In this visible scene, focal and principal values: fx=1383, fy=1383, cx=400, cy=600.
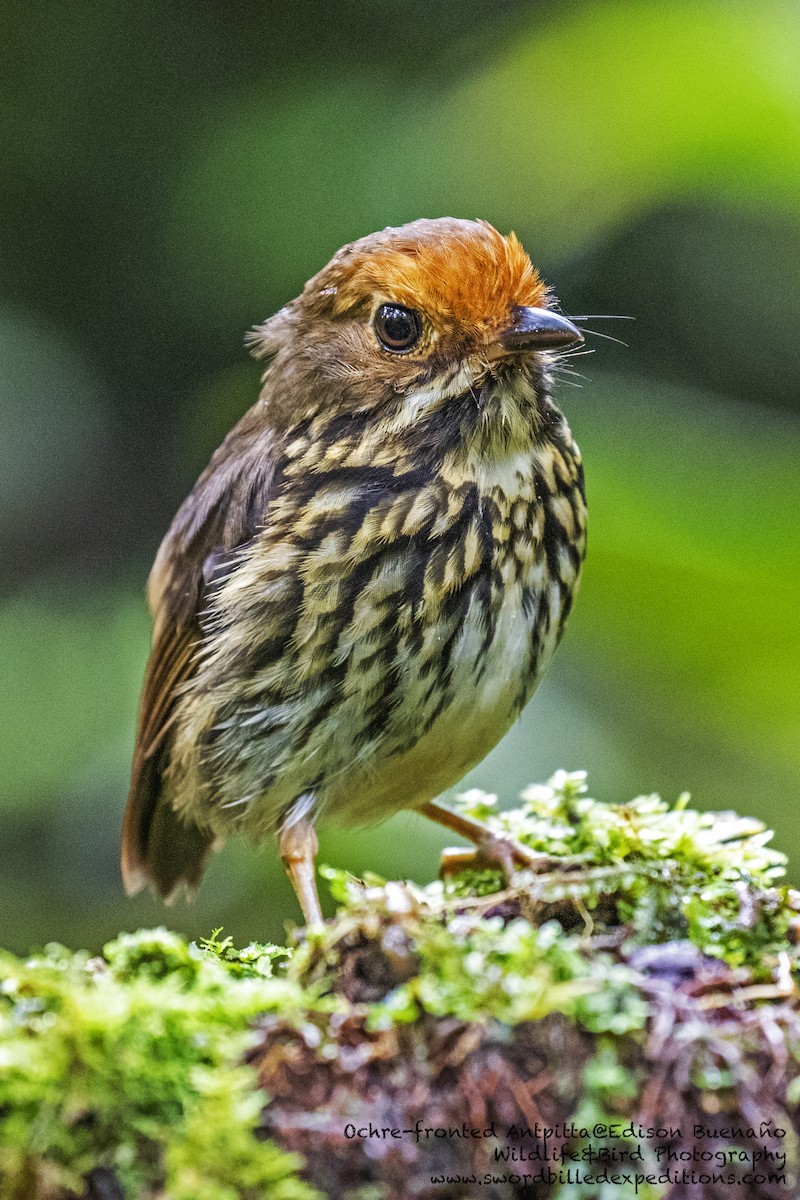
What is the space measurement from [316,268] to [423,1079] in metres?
3.29

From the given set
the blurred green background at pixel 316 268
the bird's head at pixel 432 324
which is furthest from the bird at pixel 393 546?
the blurred green background at pixel 316 268

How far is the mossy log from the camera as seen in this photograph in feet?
4.53

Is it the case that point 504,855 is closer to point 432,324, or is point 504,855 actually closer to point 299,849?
point 299,849

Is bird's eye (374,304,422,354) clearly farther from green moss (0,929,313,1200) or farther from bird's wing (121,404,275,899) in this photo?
green moss (0,929,313,1200)

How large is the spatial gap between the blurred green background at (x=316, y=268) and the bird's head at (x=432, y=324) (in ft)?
2.89

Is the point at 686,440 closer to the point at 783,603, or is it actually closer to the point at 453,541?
the point at 783,603

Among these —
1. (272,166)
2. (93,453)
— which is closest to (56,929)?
(93,453)

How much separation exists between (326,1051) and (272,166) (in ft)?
11.5

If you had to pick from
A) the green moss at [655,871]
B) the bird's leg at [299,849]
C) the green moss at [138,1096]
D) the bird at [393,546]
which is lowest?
the green moss at [138,1096]

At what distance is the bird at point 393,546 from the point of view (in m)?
2.45

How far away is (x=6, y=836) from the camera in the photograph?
3.83 m

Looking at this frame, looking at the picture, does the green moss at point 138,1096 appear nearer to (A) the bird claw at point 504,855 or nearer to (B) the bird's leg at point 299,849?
(A) the bird claw at point 504,855

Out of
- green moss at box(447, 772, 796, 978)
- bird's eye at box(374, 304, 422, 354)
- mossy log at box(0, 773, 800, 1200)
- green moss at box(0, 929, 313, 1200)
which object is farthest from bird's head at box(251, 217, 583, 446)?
green moss at box(0, 929, 313, 1200)

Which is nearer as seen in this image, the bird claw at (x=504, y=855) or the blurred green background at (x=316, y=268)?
the bird claw at (x=504, y=855)
